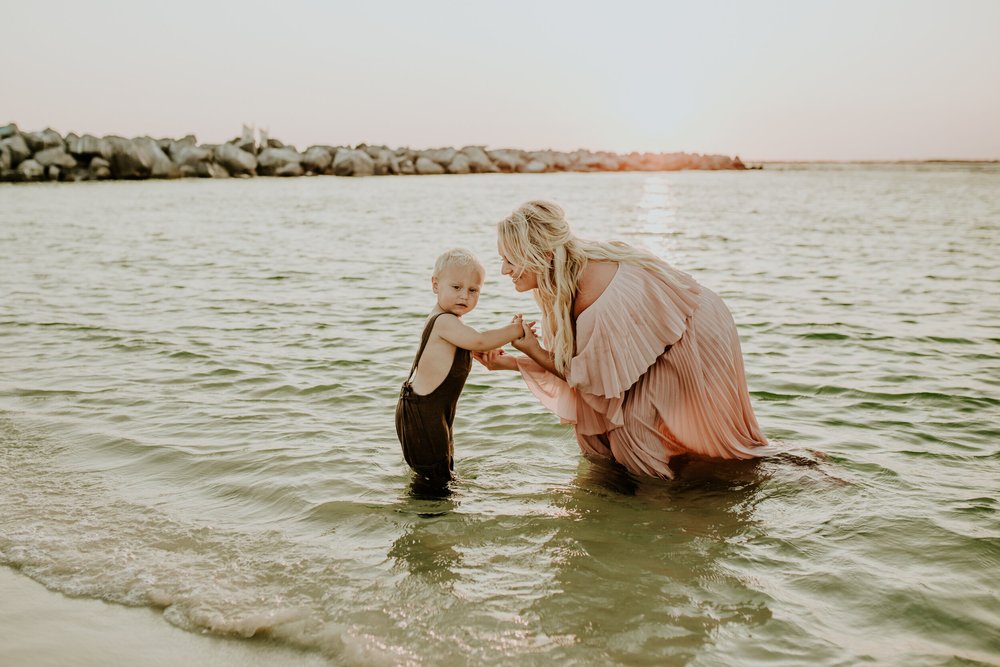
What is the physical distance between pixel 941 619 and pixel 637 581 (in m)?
1.16

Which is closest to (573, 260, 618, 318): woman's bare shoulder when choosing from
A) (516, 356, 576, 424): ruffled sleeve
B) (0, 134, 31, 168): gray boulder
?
(516, 356, 576, 424): ruffled sleeve

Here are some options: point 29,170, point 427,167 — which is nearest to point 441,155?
point 427,167

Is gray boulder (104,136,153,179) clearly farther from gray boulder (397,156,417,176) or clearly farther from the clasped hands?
the clasped hands

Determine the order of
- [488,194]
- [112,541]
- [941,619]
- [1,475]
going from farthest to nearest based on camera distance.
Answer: [488,194], [1,475], [112,541], [941,619]

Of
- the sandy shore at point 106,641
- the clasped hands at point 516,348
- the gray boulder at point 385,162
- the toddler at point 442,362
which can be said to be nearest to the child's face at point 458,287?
the toddler at point 442,362

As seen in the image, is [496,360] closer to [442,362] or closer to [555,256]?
[442,362]

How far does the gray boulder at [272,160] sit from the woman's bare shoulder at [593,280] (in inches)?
2218

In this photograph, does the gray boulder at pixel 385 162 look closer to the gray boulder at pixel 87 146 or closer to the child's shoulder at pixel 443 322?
the gray boulder at pixel 87 146

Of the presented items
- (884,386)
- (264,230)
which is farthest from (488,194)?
(884,386)

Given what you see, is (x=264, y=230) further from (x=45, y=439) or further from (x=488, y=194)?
(x=488, y=194)

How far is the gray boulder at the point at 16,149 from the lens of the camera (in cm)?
4334

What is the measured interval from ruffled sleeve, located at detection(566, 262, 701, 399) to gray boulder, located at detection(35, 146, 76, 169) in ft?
156

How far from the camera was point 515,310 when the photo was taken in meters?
10.4

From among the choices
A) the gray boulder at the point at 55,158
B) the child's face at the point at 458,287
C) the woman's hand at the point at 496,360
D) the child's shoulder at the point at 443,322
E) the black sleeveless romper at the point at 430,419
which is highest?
the gray boulder at the point at 55,158
